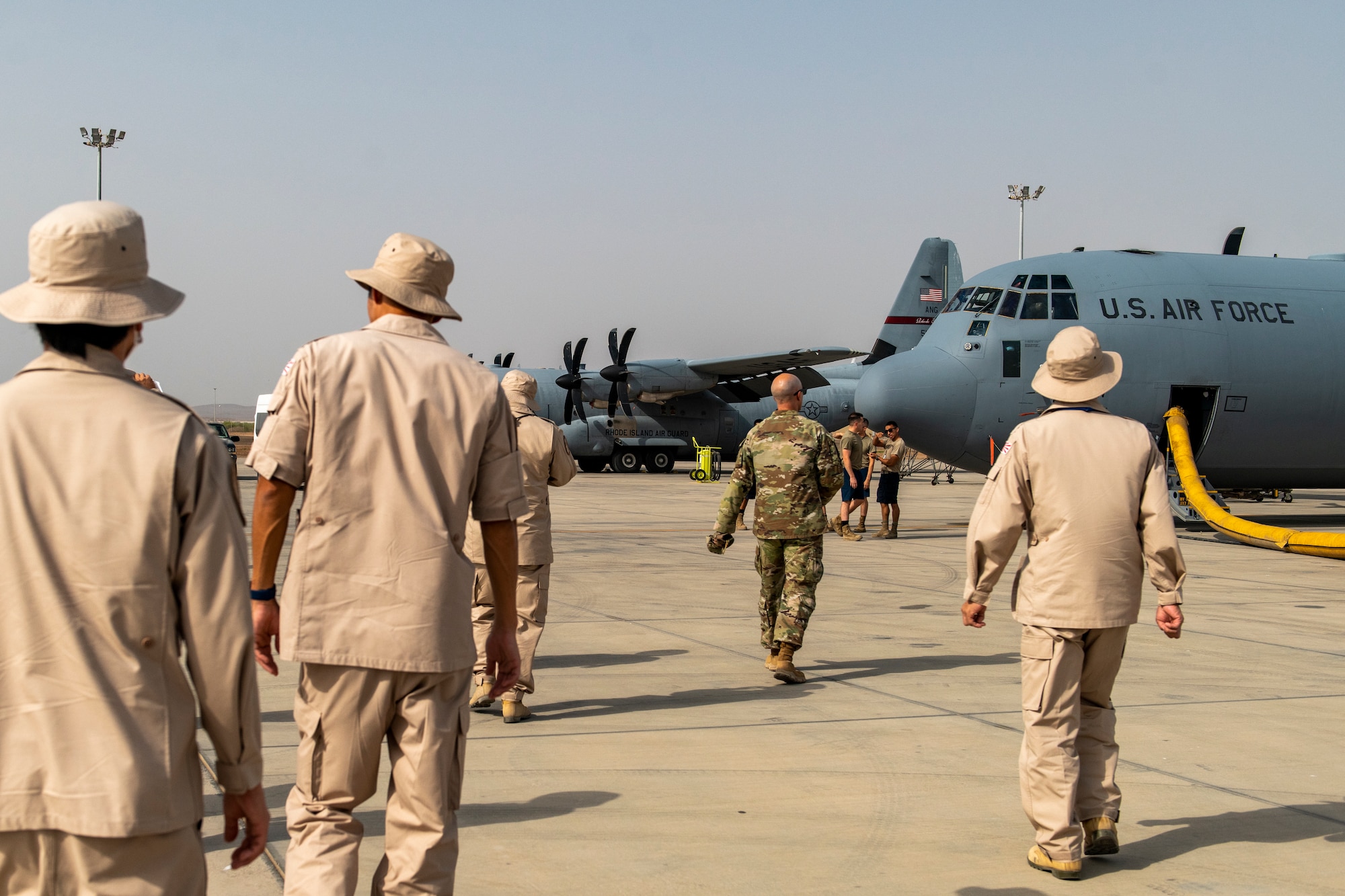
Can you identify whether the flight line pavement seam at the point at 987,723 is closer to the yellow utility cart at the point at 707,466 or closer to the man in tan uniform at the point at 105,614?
the man in tan uniform at the point at 105,614

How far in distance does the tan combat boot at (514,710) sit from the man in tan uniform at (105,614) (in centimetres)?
400

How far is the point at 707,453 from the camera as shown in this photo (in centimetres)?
3612

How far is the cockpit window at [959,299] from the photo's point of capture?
17359 mm

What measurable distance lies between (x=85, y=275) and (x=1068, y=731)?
359 cm

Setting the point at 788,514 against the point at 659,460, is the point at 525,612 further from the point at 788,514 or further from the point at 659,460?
the point at 659,460

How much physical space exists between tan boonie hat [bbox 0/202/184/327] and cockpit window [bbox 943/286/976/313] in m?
15.8

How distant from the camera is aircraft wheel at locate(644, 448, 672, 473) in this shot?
4003 centimetres

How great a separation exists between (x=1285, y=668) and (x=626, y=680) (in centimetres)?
433

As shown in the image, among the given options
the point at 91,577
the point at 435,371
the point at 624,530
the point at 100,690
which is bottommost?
the point at 624,530

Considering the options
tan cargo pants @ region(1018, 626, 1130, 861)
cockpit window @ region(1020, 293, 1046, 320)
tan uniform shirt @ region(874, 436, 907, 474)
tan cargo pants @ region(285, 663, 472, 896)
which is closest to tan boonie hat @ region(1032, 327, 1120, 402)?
tan cargo pants @ region(1018, 626, 1130, 861)

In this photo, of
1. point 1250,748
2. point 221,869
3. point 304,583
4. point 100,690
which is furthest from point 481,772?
point 1250,748

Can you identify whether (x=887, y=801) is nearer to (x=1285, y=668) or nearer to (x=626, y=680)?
(x=626, y=680)

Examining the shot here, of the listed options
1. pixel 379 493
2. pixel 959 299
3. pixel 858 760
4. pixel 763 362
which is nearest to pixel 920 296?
pixel 763 362

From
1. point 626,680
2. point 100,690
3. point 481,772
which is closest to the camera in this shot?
point 100,690
